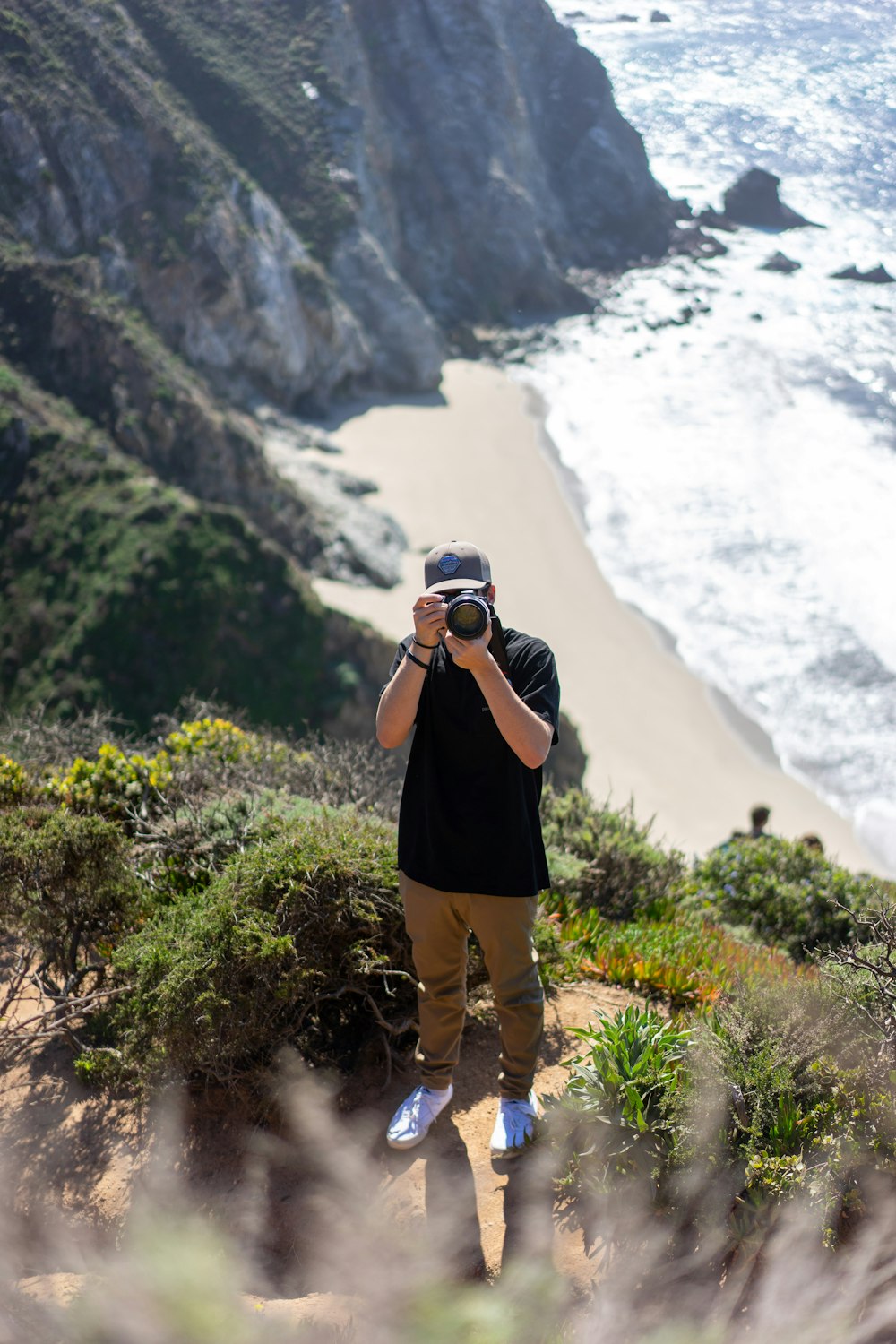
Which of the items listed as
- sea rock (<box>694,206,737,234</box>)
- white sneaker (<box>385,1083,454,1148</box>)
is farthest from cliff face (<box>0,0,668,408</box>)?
white sneaker (<box>385,1083,454,1148</box>)

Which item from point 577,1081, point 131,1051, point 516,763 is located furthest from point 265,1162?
point 516,763

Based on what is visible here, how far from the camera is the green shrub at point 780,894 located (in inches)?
278

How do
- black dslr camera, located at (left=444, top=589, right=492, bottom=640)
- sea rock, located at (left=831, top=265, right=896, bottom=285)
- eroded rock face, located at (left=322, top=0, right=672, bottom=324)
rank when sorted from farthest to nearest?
sea rock, located at (left=831, top=265, right=896, bottom=285) → eroded rock face, located at (left=322, top=0, right=672, bottom=324) → black dslr camera, located at (left=444, top=589, right=492, bottom=640)

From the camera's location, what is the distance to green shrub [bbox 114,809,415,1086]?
383 cm

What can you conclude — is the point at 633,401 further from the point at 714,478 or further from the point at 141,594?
the point at 141,594

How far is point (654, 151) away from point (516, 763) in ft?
237

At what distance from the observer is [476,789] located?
11.1 ft

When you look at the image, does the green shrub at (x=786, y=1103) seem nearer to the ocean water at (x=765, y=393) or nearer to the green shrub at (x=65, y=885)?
the green shrub at (x=65, y=885)

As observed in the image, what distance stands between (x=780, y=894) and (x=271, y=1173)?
4.67 meters

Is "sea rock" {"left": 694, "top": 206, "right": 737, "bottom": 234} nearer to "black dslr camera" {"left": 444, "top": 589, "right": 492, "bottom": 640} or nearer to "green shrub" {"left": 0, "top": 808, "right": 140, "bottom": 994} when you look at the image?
"green shrub" {"left": 0, "top": 808, "right": 140, "bottom": 994}

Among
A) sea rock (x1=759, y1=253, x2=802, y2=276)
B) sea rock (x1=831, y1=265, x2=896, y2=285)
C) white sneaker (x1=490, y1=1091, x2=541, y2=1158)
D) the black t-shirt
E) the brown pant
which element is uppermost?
the black t-shirt

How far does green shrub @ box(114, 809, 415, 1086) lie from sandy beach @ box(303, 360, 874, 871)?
522 inches

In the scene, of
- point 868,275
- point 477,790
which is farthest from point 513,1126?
point 868,275

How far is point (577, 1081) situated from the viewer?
142 inches
